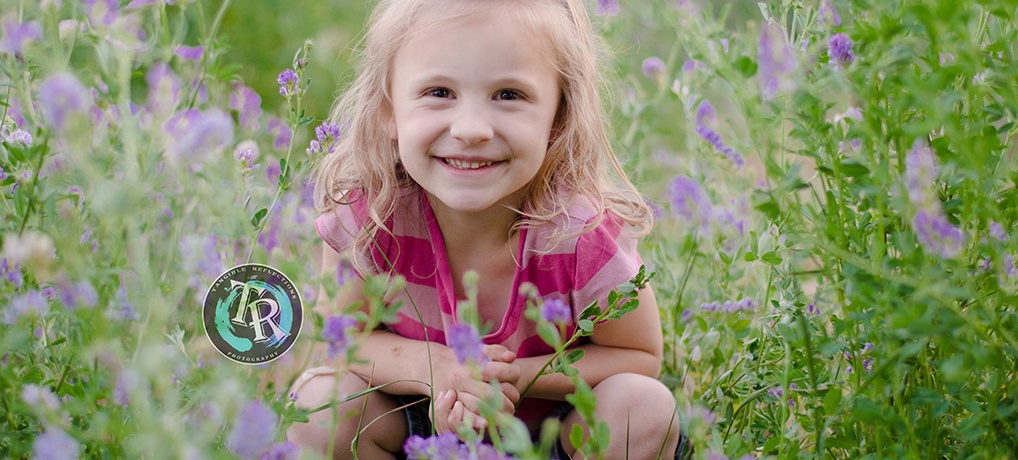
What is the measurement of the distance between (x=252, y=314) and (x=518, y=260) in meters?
0.57

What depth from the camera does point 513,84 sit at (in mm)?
1779

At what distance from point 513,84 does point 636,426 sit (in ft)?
2.01

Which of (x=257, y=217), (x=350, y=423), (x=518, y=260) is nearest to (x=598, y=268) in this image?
(x=518, y=260)

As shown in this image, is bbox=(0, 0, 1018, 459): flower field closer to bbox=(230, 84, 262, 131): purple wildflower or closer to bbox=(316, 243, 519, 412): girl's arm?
bbox=(316, 243, 519, 412): girl's arm

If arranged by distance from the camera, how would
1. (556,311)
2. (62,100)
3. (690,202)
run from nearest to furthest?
(62,100), (556,311), (690,202)

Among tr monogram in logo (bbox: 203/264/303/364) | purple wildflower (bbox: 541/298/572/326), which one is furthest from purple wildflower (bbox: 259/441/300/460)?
purple wildflower (bbox: 541/298/572/326)

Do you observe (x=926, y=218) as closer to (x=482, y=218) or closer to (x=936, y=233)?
(x=936, y=233)

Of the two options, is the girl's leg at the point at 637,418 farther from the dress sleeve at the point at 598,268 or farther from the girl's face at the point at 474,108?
the girl's face at the point at 474,108

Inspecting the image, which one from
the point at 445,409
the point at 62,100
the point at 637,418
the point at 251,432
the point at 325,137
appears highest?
the point at 62,100

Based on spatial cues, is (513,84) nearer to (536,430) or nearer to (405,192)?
(405,192)

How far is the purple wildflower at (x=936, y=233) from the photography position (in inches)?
42.3

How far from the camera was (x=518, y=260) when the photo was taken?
6.39 feet

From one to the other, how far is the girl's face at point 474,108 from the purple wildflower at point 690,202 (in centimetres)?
26

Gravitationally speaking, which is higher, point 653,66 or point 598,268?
point 653,66
